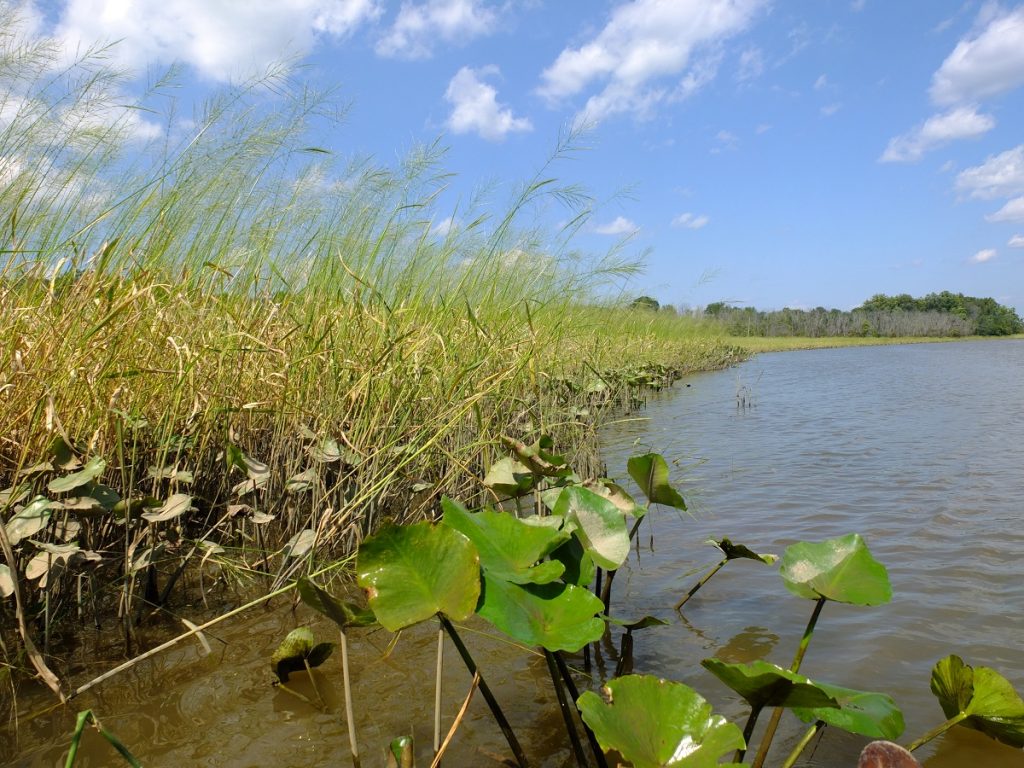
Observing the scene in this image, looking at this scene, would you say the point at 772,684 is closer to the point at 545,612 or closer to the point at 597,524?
the point at 545,612

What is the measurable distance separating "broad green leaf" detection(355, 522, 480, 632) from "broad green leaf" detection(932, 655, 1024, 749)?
0.72 metres

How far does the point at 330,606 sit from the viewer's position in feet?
3.19

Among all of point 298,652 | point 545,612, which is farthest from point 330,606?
point 298,652

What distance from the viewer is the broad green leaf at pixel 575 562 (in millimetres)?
1103

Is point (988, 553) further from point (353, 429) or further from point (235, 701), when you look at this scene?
point (235, 701)

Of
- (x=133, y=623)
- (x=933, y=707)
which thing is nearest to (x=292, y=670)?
(x=133, y=623)

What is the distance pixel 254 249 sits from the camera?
7.79ft

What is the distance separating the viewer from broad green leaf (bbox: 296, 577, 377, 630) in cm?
96

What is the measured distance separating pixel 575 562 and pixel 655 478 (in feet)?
1.73

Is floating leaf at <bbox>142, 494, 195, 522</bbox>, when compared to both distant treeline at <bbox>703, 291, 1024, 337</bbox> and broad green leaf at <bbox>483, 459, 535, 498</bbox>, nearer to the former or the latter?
broad green leaf at <bbox>483, 459, 535, 498</bbox>

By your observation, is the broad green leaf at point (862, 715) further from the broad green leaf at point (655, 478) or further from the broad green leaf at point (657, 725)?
the broad green leaf at point (655, 478)

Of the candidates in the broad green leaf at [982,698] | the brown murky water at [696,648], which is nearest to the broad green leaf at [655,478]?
the brown murky water at [696,648]

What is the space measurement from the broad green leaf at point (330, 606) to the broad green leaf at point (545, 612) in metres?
0.19

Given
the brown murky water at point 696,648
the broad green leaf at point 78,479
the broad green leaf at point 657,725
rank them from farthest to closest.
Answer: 1. the broad green leaf at point 78,479
2. the brown murky water at point 696,648
3. the broad green leaf at point 657,725
